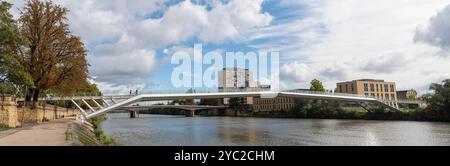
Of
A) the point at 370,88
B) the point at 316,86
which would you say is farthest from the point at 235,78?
the point at 316,86

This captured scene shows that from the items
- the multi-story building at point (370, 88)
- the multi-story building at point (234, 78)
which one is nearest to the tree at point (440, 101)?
the multi-story building at point (370, 88)

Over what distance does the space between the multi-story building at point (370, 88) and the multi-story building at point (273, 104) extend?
603 inches

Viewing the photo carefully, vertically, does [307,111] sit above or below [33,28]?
below

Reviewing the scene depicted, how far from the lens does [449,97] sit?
52906 mm

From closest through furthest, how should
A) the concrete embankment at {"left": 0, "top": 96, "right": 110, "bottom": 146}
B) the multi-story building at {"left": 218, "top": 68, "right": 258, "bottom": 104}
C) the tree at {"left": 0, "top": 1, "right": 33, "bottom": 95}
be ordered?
the concrete embankment at {"left": 0, "top": 96, "right": 110, "bottom": 146}
the tree at {"left": 0, "top": 1, "right": 33, "bottom": 95}
the multi-story building at {"left": 218, "top": 68, "right": 258, "bottom": 104}

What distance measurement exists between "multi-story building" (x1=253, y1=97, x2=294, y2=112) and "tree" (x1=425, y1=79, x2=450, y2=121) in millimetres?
46883

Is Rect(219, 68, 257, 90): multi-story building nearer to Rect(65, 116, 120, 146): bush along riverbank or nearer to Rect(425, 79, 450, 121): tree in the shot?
Rect(425, 79, 450, 121): tree

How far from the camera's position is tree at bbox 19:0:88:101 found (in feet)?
115

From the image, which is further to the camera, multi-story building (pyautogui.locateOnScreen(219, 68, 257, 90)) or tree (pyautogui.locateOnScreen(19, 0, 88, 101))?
multi-story building (pyautogui.locateOnScreen(219, 68, 257, 90))

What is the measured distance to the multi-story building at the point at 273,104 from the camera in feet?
346

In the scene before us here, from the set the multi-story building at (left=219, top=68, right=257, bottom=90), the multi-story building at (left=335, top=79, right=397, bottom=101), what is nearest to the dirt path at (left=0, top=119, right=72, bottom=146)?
the multi-story building at (left=335, top=79, right=397, bottom=101)
